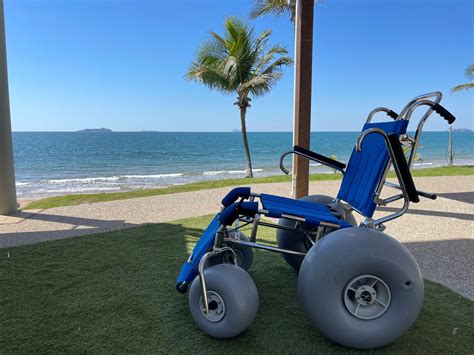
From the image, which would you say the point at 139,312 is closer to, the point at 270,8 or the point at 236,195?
the point at 236,195

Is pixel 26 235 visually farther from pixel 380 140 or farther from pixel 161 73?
pixel 161 73

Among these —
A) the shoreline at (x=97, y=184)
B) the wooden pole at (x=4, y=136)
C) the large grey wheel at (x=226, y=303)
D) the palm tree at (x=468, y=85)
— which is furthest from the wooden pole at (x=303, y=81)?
the palm tree at (x=468, y=85)

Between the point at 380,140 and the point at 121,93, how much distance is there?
203 feet

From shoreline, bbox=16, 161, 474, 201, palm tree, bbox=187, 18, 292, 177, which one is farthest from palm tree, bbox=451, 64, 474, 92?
palm tree, bbox=187, 18, 292, 177

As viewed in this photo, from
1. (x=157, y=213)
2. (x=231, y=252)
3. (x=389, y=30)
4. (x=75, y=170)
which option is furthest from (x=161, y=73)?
(x=231, y=252)

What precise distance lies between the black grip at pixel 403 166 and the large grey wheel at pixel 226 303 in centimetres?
105

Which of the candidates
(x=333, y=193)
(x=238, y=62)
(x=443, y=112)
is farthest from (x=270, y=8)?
(x=443, y=112)

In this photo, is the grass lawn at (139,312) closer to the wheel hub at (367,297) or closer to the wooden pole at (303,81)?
the wheel hub at (367,297)

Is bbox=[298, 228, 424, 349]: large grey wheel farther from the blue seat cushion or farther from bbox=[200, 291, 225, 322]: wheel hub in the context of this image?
bbox=[200, 291, 225, 322]: wheel hub

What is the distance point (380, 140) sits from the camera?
2.59 meters

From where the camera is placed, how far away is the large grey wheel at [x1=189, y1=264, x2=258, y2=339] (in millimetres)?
1990

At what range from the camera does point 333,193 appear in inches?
271

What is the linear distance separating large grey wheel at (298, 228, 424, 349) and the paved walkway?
1153 mm

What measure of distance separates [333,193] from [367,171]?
14.4 feet
